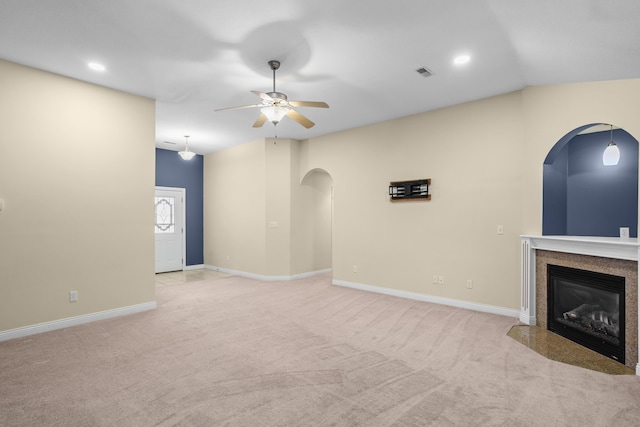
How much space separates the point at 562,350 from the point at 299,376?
2637 mm

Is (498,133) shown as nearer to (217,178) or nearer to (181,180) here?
(217,178)

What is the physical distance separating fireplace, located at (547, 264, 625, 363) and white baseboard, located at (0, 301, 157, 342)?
5202 mm

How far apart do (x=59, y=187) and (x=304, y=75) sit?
3.19 meters

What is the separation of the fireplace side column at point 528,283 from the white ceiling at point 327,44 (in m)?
2.00

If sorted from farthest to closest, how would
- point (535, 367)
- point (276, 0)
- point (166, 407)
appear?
point (535, 367)
point (276, 0)
point (166, 407)

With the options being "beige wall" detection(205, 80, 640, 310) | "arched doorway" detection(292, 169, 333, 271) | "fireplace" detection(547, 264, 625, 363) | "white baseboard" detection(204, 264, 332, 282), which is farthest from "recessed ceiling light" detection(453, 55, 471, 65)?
"white baseboard" detection(204, 264, 332, 282)

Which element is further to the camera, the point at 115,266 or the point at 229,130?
the point at 229,130

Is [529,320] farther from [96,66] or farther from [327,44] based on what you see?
[96,66]

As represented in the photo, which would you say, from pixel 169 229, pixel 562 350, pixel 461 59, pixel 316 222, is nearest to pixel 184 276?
pixel 169 229

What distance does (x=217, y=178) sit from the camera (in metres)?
8.08

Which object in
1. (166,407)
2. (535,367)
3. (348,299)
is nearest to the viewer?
(166,407)

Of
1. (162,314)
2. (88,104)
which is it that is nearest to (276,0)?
(88,104)

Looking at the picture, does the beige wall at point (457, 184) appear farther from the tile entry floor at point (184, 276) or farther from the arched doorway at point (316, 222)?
the tile entry floor at point (184, 276)

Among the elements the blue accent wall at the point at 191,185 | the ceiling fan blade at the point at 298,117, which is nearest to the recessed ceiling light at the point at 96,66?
the ceiling fan blade at the point at 298,117
